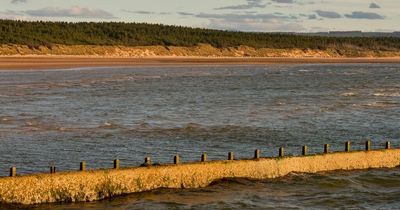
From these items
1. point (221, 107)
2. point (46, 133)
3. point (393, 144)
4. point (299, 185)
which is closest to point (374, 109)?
point (221, 107)

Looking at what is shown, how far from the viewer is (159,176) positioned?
68.0 feet

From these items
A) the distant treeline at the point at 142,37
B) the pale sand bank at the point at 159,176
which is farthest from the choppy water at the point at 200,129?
the distant treeline at the point at 142,37

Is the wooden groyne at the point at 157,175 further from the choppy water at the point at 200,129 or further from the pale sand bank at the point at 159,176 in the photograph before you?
the choppy water at the point at 200,129

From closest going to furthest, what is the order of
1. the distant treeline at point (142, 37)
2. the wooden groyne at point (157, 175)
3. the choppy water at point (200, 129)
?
the wooden groyne at point (157, 175) → the choppy water at point (200, 129) → the distant treeline at point (142, 37)

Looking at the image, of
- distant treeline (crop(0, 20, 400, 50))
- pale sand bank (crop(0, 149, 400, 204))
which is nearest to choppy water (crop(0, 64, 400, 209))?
pale sand bank (crop(0, 149, 400, 204))

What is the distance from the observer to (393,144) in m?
30.5

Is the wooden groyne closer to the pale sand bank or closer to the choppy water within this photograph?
the pale sand bank

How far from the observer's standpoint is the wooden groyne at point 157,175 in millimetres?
18875

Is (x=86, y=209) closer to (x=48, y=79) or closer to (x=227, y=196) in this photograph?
(x=227, y=196)

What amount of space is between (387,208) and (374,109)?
2384 centimetres

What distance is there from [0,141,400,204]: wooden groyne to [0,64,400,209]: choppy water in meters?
0.27

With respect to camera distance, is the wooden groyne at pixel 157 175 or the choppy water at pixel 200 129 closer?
the wooden groyne at pixel 157 175

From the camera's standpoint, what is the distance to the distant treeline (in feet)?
382

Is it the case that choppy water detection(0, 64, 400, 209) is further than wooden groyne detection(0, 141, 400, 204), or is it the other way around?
choppy water detection(0, 64, 400, 209)
